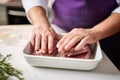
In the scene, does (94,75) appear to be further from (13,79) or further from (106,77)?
(13,79)

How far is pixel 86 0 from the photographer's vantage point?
0.80 m

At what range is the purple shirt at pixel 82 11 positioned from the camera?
2.67 feet

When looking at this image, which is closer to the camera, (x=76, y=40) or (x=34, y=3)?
(x=76, y=40)

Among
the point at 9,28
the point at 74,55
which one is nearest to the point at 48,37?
the point at 74,55

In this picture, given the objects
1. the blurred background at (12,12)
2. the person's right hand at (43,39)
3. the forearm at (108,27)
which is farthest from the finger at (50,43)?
the blurred background at (12,12)

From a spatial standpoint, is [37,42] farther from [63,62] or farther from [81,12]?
[81,12]

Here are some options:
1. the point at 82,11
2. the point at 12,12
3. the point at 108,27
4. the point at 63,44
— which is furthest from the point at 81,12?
the point at 12,12

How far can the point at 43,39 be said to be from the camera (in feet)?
2.20

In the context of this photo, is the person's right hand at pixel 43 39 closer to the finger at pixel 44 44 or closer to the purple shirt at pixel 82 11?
the finger at pixel 44 44

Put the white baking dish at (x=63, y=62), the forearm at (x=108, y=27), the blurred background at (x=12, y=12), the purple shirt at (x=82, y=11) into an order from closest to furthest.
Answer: the white baking dish at (x=63, y=62), the forearm at (x=108, y=27), the purple shirt at (x=82, y=11), the blurred background at (x=12, y=12)

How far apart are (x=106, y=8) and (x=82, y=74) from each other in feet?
1.11

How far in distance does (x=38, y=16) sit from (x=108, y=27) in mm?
238

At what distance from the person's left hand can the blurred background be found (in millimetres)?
1003

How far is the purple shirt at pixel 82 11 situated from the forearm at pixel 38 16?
82 millimetres
